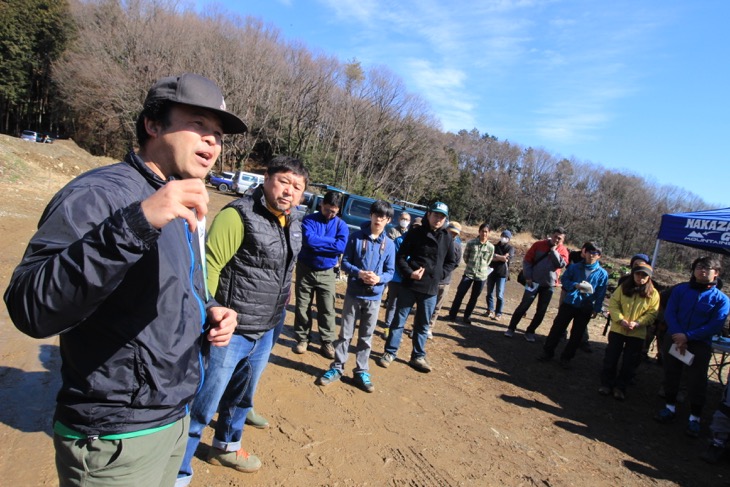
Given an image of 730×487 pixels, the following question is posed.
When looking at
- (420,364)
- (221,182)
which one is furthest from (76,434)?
(221,182)

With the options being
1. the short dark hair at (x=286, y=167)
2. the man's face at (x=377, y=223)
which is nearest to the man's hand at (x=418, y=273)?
the man's face at (x=377, y=223)

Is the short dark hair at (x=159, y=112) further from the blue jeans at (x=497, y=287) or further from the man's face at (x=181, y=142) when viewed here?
the blue jeans at (x=497, y=287)

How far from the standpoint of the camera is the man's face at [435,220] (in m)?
4.93

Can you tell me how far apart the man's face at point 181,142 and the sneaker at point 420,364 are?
4478 mm

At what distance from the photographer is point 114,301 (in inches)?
44.9

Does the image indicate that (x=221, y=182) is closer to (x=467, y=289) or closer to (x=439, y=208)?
(x=467, y=289)

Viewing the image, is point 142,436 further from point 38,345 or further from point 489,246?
point 489,246

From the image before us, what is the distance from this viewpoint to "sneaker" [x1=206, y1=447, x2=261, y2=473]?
2.74 meters

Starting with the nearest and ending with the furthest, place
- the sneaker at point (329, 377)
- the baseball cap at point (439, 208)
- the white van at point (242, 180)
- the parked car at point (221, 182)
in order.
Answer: the sneaker at point (329, 377) → the baseball cap at point (439, 208) → the white van at point (242, 180) → the parked car at point (221, 182)

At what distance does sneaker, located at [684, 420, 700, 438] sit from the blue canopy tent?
339cm

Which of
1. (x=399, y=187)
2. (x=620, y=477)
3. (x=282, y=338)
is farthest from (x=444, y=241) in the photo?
(x=399, y=187)

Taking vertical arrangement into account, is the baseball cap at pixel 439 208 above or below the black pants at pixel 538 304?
above

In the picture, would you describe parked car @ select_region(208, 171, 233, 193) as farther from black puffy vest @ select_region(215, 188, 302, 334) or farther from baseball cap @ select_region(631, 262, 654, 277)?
black puffy vest @ select_region(215, 188, 302, 334)

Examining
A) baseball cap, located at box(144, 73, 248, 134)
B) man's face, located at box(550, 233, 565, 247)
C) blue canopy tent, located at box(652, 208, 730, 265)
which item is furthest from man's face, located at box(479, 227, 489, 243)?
baseball cap, located at box(144, 73, 248, 134)
